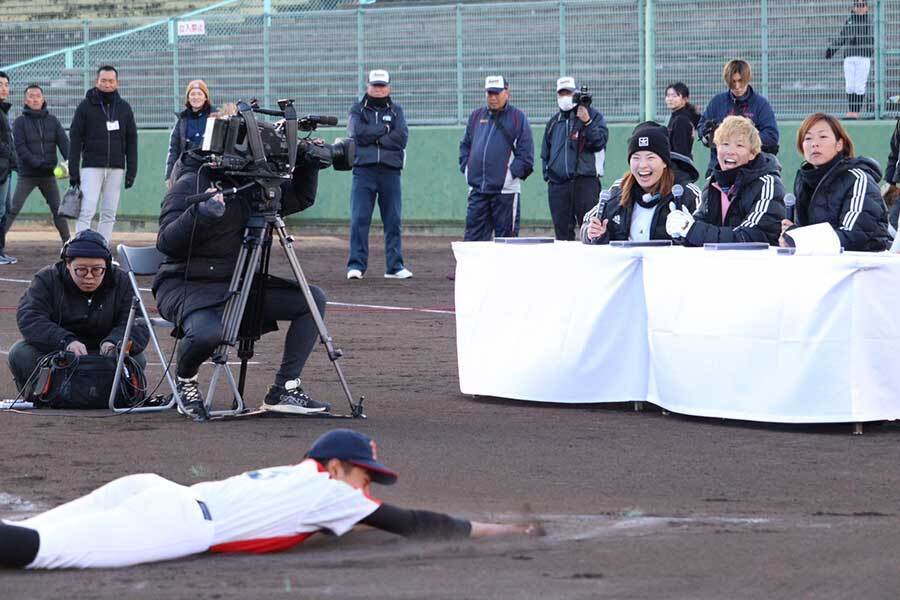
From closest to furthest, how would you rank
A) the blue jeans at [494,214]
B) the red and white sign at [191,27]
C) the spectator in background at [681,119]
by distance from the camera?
the blue jeans at [494,214], the spectator in background at [681,119], the red and white sign at [191,27]

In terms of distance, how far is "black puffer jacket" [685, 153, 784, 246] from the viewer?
8.97m

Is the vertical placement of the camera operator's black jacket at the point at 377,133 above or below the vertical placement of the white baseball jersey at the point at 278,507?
above

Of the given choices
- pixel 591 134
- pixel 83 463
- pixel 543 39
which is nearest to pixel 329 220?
pixel 543 39

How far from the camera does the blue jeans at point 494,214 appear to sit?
54.5ft

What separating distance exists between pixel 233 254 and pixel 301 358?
697 mm

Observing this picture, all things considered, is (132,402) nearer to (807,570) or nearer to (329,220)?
(807,570)

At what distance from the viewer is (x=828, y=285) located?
26.1 feet

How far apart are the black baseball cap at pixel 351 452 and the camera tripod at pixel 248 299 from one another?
3022 mm

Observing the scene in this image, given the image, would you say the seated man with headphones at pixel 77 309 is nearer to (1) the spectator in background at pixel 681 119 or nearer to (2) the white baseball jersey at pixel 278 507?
(2) the white baseball jersey at pixel 278 507

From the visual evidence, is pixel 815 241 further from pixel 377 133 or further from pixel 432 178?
pixel 432 178

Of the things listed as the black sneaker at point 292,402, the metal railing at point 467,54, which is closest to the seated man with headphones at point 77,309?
the black sneaker at point 292,402

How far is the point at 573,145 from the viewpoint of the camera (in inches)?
649

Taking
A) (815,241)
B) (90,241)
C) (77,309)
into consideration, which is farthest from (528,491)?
(77,309)

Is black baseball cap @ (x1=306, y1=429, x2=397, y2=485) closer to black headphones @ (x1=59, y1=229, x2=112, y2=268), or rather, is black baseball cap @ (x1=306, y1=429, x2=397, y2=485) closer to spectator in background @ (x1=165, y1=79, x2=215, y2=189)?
black headphones @ (x1=59, y1=229, x2=112, y2=268)
